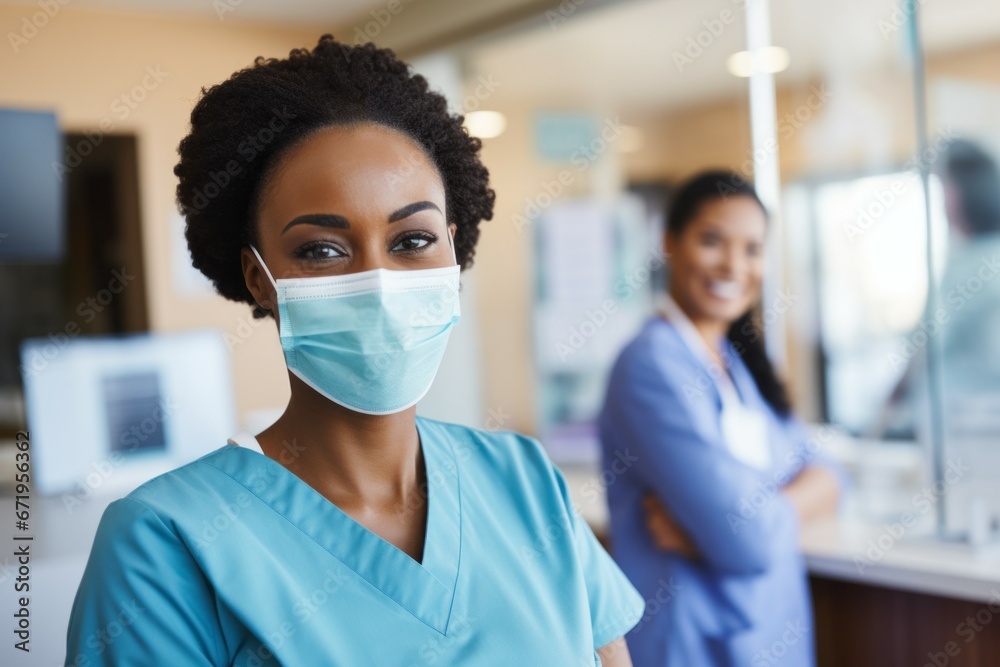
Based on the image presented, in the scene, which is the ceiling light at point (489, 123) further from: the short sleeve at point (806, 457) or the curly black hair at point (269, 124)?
the curly black hair at point (269, 124)

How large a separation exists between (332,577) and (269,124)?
0.51m

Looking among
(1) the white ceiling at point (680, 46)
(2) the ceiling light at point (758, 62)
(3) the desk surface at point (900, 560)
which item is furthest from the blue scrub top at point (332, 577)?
(2) the ceiling light at point (758, 62)

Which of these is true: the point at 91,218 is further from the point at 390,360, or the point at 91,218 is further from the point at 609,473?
the point at 390,360

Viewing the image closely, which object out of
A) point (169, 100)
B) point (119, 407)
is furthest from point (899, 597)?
point (169, 100)

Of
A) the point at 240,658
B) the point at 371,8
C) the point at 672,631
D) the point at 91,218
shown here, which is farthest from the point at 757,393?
the point at 91,218

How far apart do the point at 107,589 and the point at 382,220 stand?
45 centimetres

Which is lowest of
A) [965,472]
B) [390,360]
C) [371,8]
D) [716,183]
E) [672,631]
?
[672,631]

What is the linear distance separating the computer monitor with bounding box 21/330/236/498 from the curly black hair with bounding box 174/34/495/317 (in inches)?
52.1

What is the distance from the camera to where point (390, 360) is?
1.01 m

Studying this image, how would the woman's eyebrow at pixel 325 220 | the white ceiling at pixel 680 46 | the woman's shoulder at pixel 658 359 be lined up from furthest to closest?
the white ceiling at pixel 680 46
the woman's shoulder at pixel 658 359
the woman's eyebrow at pixel 325 220

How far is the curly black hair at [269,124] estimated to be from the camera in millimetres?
1014

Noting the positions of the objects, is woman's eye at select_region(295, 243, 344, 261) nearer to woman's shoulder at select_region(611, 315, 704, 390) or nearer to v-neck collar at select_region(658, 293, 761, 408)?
woman's shoulder at select_region(611, 315, 704, 390)

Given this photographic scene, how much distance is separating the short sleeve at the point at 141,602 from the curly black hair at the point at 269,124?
1.20 feet

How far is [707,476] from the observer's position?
72.0 inches
